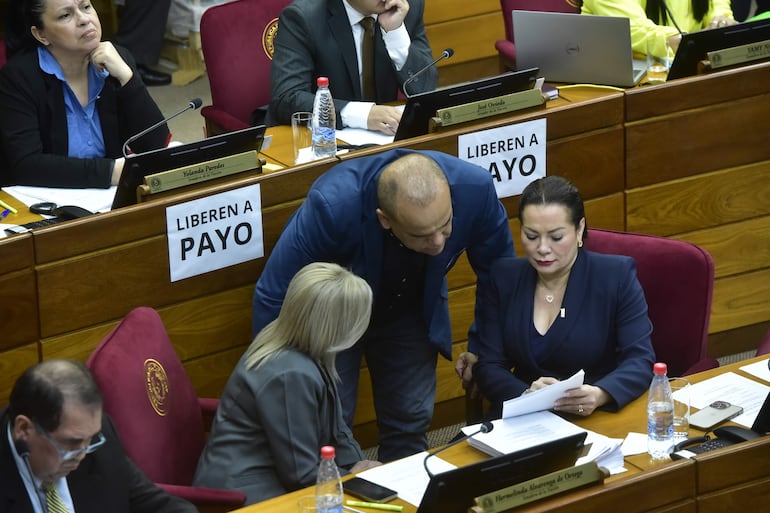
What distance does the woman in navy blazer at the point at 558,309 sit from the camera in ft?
10.5

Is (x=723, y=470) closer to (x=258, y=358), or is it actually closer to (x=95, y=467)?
(x=258, y=358)

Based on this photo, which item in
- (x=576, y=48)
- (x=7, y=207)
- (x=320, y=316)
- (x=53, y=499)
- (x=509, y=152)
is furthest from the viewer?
(x=576, y=48)

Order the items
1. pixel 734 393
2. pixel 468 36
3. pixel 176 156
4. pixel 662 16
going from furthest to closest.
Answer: pixel 468 36
pixel 662 16
pixel 176 156
pixel 734 393

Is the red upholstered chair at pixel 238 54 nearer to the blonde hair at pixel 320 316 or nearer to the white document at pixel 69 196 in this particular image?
the white document at pixel 69 196

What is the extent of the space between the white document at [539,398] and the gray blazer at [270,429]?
40 cm

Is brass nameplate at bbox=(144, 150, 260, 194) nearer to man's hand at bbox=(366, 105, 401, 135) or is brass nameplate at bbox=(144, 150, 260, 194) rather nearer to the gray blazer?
man's hand at bbox=(366, 105, 401, 135)

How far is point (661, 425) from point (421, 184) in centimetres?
78

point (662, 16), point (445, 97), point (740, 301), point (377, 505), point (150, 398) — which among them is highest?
point (662, 16)

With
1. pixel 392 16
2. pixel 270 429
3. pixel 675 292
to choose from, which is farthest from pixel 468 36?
pixel 270 429

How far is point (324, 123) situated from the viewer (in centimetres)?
396

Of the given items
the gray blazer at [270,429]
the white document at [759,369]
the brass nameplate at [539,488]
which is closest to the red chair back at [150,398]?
the gray blazer at [270,429]

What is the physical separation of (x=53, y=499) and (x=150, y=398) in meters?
0.45

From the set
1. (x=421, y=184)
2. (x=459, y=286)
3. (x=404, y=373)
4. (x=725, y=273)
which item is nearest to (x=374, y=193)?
(x=421, y=184)

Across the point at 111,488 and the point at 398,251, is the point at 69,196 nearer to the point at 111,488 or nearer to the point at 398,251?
the point at 398,251
